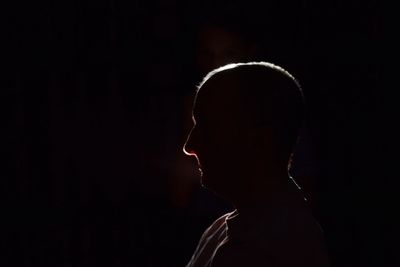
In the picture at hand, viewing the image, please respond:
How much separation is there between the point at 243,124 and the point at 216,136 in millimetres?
63

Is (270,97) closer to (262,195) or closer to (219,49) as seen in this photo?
(262,195)

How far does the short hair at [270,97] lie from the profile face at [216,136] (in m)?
0.03

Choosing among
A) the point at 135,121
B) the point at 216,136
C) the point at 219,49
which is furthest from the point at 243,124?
the point at 135,121

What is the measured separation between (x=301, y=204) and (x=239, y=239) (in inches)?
8.7

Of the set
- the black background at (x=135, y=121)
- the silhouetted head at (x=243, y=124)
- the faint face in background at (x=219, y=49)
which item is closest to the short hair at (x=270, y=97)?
the silhouetted head at (x=243, y=124)

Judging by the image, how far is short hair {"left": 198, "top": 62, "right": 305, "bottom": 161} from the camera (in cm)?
126

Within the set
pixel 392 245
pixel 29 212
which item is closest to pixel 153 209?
pixel 29 212

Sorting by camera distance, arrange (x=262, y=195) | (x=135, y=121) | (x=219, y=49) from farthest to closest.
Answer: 1. (x=135, y=121)
2. (x=219, y=49)
3. (x=262, y=195)

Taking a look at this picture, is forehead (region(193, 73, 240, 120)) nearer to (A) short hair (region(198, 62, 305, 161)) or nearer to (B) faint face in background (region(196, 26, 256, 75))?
(A) short hair (region(198, 62, 305, 161))

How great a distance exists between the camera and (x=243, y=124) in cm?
127

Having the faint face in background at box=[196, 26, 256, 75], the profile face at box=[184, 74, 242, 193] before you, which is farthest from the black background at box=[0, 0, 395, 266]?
the profile face at box=[184, 74, 242, 193]

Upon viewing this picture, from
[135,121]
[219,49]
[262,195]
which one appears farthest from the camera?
[135,121]

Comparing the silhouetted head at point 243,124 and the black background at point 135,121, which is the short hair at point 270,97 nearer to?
the silhouetted head at point 243,124

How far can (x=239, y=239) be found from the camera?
1123mm
